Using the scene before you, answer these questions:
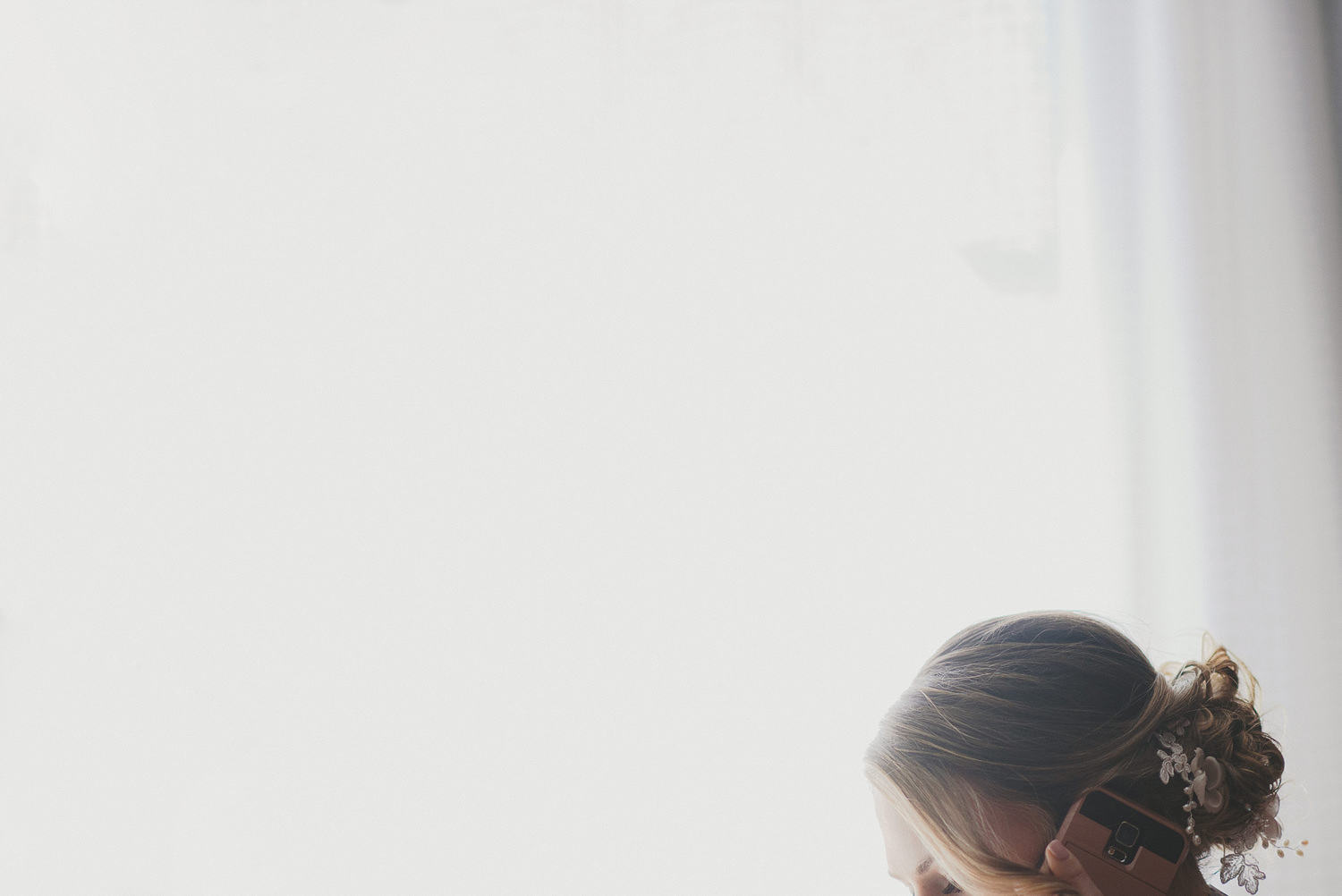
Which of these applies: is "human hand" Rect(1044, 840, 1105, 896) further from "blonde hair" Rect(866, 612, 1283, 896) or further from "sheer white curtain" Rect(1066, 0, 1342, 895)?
"sheer white curtain" Rect(1066, 0, 1342, 895)

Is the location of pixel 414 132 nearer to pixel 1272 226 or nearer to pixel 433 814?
pixel 433 814

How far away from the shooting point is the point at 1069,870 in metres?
0.79

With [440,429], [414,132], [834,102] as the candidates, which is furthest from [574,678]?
[834,102]

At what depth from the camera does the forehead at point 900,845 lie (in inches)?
34.7

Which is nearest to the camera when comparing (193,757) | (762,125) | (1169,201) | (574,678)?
(193,757)

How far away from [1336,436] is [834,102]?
3.27 feet

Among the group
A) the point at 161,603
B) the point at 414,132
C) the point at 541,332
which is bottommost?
the point at 161,603

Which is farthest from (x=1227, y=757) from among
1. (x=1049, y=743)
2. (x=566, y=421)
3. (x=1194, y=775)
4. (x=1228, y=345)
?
(x=1228, y=345)

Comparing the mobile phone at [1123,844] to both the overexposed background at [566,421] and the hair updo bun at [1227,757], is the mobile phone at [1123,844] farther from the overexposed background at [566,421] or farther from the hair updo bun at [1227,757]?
the overexposed background at [566,421]

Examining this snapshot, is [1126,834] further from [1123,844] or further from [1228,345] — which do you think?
[1228,345]

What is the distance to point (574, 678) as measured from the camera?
4.16ft

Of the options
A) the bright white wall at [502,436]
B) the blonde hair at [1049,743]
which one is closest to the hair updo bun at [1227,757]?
the blonde hair at [1049,743]

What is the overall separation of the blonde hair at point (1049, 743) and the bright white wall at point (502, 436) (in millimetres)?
474

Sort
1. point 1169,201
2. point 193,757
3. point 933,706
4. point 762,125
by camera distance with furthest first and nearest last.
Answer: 1. point 1169,201
2. point 762,125
3. point 193,757
4. point 933,706
